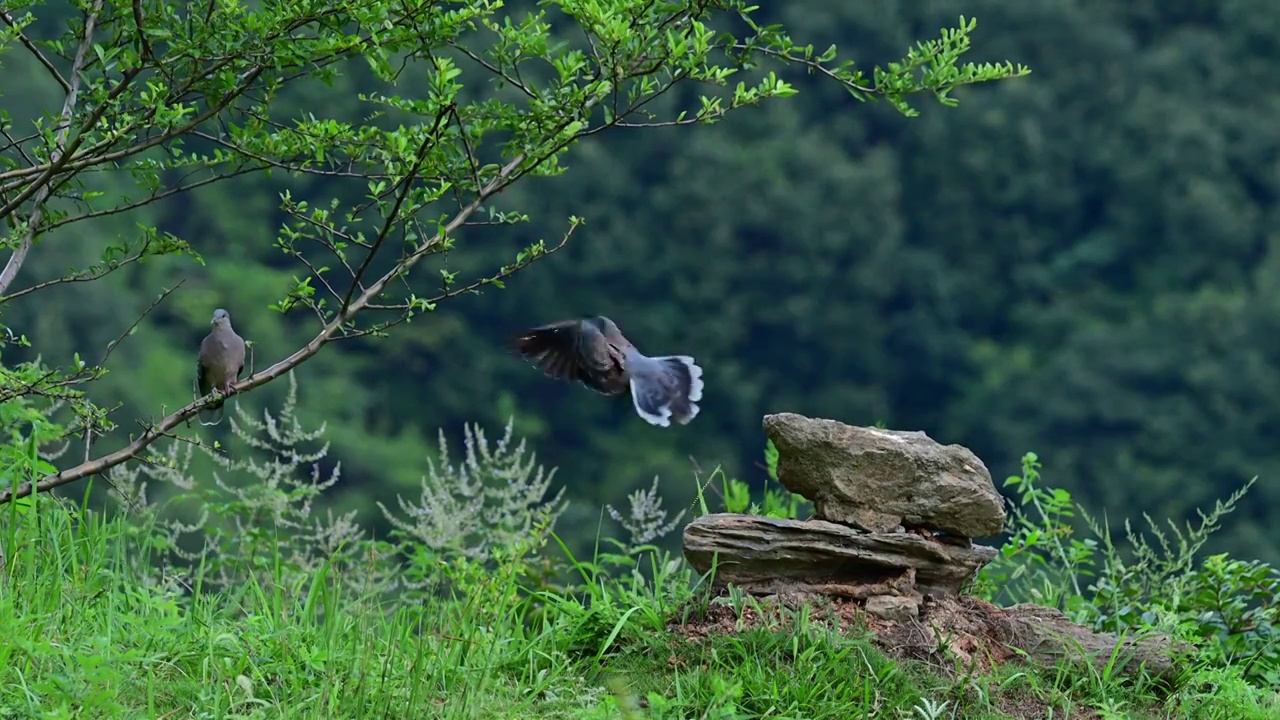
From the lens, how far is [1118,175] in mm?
40219

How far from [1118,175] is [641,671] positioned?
38.0 meters

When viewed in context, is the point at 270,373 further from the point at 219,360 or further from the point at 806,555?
the point at 806,555

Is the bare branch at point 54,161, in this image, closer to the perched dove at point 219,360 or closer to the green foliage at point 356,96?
the green foliage at point 356,96

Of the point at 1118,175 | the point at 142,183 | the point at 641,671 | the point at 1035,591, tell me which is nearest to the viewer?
the point at 641,671

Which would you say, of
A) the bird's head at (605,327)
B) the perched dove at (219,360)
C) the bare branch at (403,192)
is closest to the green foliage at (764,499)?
the bird's head at (605,327)

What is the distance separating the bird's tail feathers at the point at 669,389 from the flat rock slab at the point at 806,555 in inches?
34.5

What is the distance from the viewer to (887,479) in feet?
15.8

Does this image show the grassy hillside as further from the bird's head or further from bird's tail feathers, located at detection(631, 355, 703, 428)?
the bird's head

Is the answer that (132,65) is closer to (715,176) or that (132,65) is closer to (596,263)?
(596,263)

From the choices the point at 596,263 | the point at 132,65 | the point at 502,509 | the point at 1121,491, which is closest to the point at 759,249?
the point at 596,263

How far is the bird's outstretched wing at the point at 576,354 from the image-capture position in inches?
224

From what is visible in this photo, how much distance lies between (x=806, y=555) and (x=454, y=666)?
112cm

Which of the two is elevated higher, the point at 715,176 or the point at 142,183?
the point at 142,183

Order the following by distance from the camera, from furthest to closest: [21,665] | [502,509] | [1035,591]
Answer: [502,509]
[1035,591]
[21,665]
